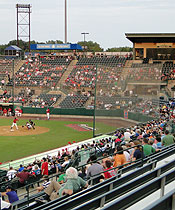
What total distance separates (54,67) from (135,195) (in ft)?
127

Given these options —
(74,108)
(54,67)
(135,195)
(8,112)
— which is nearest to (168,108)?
(74,108)

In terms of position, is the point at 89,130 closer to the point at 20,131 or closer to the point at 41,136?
the point at 41,136

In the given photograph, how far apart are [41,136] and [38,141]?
5.16 ft

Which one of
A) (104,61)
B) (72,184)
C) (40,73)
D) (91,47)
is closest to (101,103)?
(72,184)

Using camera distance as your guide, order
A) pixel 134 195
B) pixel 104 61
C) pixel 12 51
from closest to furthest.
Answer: pixel 134 195 → pixel 104 61 → pixel 12 51

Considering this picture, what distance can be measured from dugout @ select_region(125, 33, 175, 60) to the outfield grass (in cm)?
1787

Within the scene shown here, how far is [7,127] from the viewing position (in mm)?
26531

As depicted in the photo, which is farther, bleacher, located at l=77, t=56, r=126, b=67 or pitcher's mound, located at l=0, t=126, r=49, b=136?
bleacher, located at l=77, t=56, r=126, b=67

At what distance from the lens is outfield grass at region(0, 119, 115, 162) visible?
18.8m

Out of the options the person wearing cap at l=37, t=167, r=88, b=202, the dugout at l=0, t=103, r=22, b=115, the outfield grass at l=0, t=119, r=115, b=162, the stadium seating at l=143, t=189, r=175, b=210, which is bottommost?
the outfield grass at l=0, t=119, r=115, b=162

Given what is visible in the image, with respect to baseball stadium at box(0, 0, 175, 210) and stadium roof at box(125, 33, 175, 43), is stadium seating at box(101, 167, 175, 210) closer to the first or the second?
baseball stadium at box(0, 0, 175, 210)

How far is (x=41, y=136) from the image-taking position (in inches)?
926

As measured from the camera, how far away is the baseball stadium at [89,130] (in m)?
4.46

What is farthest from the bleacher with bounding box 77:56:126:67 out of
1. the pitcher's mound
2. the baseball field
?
the pitcher's mound
